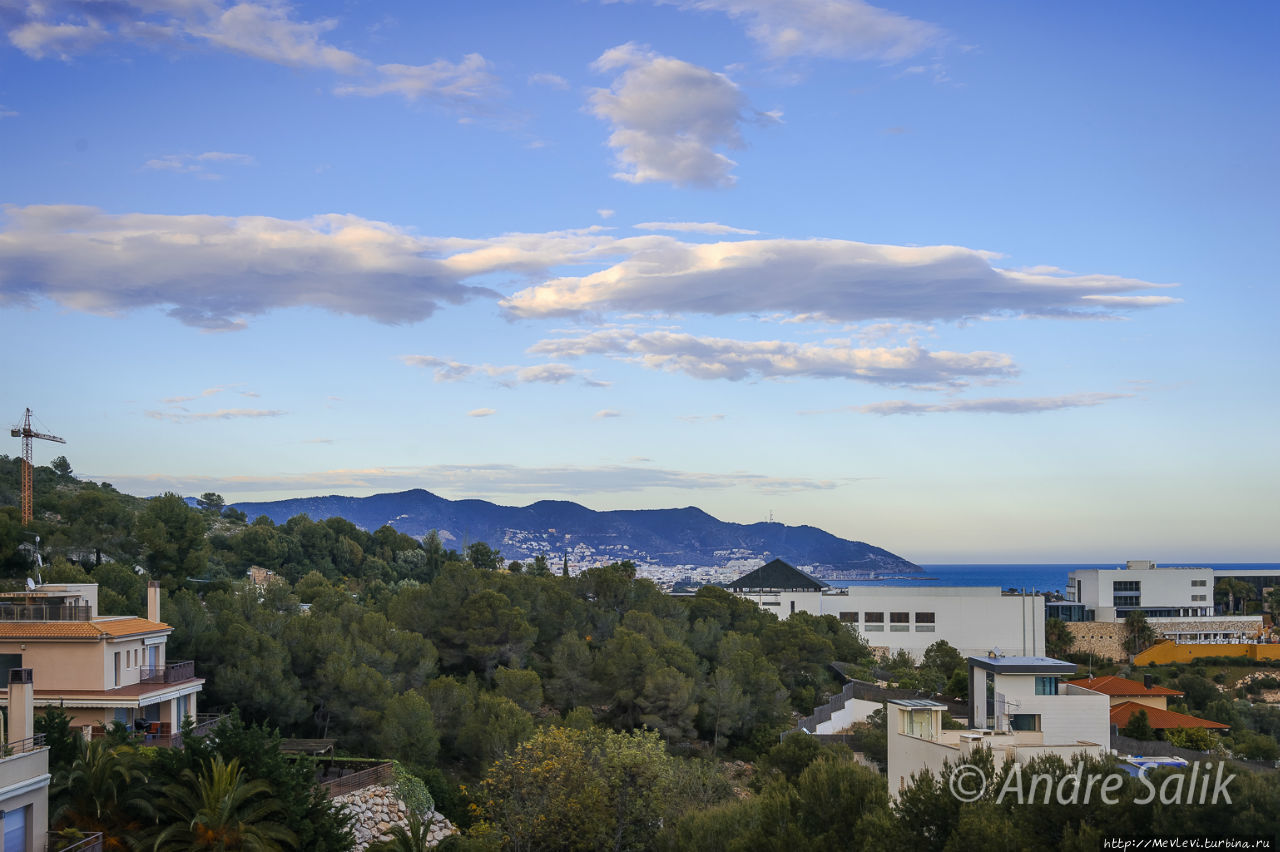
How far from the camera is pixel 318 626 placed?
3625 centimetres

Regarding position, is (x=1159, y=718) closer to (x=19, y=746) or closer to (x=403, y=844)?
(x=403, y=844)

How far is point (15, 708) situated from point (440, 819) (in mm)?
13497

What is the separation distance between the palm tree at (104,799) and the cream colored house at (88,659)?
7.91m

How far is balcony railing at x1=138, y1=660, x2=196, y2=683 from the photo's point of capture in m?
30.2

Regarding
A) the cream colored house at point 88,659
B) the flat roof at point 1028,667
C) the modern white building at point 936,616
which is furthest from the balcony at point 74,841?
the modern white building at point 936,616

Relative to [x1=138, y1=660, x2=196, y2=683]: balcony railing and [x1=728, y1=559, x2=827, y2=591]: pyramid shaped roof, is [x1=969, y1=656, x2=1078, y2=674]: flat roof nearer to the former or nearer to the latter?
[x1=138, y1=660, x2=196, y2=683]: balcony railing

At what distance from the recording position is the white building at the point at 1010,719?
25109 millimetres

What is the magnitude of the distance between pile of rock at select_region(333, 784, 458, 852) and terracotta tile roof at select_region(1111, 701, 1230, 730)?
3058 cm

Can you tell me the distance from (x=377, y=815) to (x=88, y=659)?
28.4 ft

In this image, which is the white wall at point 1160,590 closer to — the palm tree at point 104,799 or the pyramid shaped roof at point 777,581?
the pyramid shaped roof at point 777,581

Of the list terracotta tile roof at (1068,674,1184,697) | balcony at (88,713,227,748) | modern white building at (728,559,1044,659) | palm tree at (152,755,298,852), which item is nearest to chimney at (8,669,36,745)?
palm tree at (152,755,298,852)

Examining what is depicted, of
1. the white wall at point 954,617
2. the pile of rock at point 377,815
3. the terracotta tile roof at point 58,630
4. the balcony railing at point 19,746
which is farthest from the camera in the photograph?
the white wall at point 954,617

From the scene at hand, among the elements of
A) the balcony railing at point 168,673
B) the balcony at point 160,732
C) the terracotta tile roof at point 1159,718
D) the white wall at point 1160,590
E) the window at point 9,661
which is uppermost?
the window at point 9,661

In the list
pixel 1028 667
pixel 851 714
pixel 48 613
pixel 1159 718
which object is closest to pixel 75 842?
pixel 48 613
